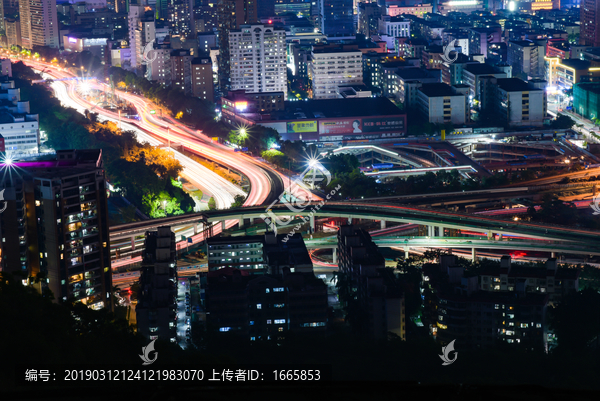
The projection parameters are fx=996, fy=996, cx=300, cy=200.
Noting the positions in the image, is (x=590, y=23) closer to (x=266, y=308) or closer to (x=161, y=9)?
(x=161, y=9)

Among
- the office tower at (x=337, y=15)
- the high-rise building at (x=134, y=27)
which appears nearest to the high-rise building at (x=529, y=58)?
the office tower at (x=337, y=15)

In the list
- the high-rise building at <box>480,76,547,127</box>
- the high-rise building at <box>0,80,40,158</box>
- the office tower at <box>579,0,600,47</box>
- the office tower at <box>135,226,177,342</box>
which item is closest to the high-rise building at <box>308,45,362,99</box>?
the high-rise building at <box>480,76,547,127</box>

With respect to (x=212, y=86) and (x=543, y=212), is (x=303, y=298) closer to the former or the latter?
(x=543, y=212)

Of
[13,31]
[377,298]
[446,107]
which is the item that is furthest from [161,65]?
[377,298]

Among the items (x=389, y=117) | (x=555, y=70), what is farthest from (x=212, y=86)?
(x=555, y=70)

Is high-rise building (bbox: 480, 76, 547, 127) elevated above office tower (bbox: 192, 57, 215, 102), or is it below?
below

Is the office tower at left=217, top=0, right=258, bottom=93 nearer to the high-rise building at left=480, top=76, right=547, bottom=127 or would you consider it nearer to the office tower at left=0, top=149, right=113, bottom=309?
the high-rise building at left=480, top=76, right=547, bottom=127

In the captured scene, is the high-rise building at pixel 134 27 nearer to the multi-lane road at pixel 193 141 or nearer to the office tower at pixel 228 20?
the multi-lane road at pixel 193 141
